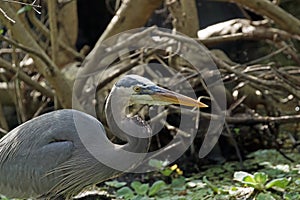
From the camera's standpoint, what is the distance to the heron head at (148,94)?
7.66 ft

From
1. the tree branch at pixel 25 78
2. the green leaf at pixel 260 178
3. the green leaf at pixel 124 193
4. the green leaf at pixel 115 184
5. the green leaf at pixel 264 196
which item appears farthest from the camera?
the tree branch at pixel 25 78

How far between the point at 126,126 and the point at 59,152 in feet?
1.14

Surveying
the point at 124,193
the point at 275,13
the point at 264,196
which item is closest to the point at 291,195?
the point at 264,196

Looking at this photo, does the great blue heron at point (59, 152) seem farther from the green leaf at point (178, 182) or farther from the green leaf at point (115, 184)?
the green leaf at point (178, 182)

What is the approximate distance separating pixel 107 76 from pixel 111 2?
89.5 inches

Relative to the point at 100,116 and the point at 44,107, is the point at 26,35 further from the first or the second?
the point at 44,107

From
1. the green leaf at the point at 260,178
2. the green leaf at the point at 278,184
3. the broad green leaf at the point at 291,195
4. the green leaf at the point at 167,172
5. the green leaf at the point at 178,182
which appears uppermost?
the green leaf at the point at 260,178

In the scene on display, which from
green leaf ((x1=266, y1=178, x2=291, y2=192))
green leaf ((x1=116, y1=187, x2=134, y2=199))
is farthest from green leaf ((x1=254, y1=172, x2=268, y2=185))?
green leaf ((x1=116, y1=187, x2=134, y2=199))

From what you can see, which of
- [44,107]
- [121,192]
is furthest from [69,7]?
[121,192]

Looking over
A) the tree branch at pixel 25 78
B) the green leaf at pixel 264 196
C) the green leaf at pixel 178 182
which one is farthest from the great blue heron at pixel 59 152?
the tree branch at pixel 25 78

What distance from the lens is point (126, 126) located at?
242 cm

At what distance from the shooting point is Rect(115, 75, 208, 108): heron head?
2336mm

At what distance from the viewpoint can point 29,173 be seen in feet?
8.30

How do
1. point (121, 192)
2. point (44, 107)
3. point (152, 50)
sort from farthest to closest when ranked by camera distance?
point (44, 107), point (152, 50), point (121, 192)
